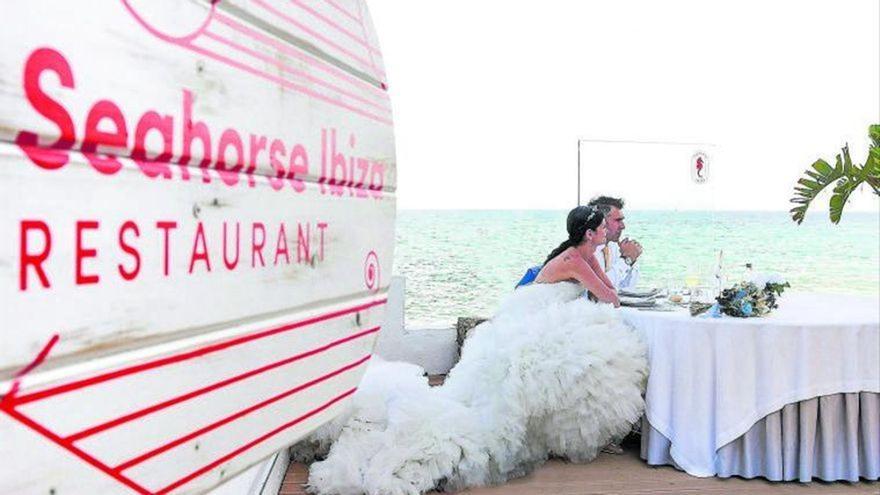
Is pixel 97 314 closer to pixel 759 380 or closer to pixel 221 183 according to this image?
pixel 221 183

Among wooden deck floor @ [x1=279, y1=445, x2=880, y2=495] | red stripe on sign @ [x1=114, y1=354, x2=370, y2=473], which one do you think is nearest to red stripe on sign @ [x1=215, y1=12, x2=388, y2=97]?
red stripe on sign @ [x1=114, y1=354, x2=370, y2=473]

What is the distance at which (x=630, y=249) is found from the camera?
180 inches

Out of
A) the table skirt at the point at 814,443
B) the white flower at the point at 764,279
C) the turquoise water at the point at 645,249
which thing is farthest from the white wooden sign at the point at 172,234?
the turquoise water at the point at 645,249

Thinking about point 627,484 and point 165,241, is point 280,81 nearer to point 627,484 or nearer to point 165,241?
point 165,241

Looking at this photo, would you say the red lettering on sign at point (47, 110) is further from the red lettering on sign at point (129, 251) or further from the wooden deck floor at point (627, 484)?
the wooden deck floor at point (627, 484)

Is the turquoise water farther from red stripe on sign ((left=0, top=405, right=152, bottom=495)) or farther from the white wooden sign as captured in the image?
red stripe on sign ((left=0, top=405, right=152, bottom=495))

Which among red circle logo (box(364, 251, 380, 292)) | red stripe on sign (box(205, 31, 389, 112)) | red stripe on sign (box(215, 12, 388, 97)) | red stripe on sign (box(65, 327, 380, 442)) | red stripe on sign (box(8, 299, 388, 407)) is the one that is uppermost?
red stripe on sign (box(215, 12, 388, 97))

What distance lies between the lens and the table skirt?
3.19 metres

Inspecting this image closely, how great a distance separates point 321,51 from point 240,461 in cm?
27

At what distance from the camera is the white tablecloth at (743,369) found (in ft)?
10.4

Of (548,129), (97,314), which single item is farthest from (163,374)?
(548,129)

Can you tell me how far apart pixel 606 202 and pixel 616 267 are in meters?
0.41

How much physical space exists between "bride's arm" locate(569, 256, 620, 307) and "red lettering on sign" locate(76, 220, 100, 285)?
11.6 feet

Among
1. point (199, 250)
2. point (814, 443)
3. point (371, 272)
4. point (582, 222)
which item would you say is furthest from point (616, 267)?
point (199, 250)
